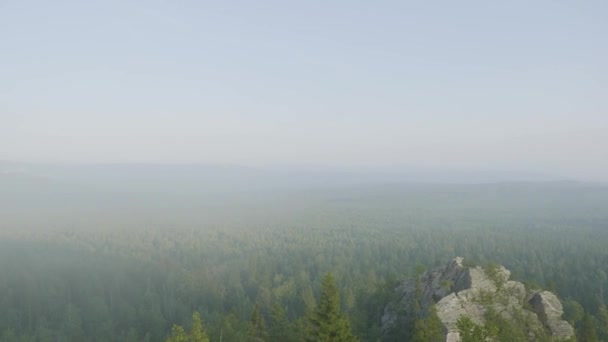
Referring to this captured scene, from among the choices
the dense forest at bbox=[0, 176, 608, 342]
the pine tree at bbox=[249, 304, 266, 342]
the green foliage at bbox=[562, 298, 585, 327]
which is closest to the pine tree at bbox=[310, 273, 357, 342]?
the dense forest at bbox=[0, 176, 608, 342]

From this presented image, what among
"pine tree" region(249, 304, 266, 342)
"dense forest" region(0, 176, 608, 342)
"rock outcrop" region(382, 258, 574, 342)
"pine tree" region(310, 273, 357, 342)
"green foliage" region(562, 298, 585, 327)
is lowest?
"dense forest" region(0, 176, 608, 342)

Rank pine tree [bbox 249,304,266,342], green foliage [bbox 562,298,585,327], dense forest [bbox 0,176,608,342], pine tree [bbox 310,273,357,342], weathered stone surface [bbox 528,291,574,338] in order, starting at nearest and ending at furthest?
pine tree [bbox 310,273,357,342], pine tree [bbox 249,304,266,342], weathered stone surface [bbox 528,291,574,338], green foliage [bbox 562,298,585,327], dense forest [bbox 0,176,608,342]

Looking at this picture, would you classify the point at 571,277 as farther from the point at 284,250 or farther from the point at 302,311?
the point at 284,250

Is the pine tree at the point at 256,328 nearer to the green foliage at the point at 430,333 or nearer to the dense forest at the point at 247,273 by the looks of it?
the dense forest at the point at 247,273

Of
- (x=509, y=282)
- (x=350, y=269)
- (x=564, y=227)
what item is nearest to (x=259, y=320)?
(x=509, y=282)

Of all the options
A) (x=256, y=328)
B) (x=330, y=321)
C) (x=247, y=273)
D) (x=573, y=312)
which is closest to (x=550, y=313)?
(x=573, y=312)

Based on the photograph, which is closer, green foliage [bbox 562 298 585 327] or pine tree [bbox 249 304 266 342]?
pine tree [bbox 249 304 266 342]

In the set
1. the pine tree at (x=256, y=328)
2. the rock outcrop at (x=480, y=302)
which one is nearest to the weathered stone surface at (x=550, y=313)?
the rock outcrop at (x=480, y=302)

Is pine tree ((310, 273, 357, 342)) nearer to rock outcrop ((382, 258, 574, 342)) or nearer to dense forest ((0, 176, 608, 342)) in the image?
dense forest ((0, 176, 608, 342))
